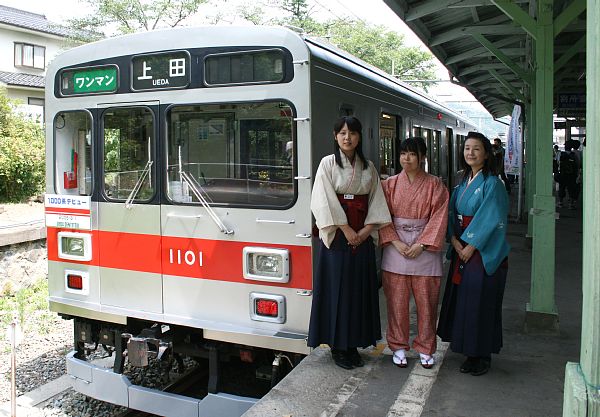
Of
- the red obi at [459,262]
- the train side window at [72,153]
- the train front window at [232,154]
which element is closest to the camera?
the red obi at [459,262]

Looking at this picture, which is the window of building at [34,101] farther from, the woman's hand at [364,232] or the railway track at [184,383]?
the woman's hand at [364,232]

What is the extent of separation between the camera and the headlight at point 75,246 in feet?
15.2

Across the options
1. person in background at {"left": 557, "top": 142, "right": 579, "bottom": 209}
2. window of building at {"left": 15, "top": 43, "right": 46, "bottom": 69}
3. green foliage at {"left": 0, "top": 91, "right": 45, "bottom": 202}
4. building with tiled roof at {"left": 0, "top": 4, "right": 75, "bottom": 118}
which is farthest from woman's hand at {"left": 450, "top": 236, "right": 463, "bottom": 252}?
window of building at {"left": 15, "top": 43, "right": 46, "bottom": 69}

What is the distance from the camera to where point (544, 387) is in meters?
3.60

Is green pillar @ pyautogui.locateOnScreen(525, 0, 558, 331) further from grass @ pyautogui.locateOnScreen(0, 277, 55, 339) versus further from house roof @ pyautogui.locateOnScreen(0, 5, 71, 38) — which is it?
house roof @ pyautogui.locateOnScreen(0, 5, 71, 38)

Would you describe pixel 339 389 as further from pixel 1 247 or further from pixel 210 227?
pixel 1 247

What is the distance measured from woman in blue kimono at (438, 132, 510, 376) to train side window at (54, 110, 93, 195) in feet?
9.68

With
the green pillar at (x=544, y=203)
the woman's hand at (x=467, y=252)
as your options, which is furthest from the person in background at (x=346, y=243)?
the green pillar at (x=544, y=203)

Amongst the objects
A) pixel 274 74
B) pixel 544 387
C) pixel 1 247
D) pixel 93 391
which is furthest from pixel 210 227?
pixel 1 247

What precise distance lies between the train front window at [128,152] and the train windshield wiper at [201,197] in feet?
0.99

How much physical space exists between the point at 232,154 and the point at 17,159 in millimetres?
11095

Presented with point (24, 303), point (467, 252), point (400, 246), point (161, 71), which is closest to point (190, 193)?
point (161, 71)

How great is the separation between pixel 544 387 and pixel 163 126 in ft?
10.1

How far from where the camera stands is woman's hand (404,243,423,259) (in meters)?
3.68
